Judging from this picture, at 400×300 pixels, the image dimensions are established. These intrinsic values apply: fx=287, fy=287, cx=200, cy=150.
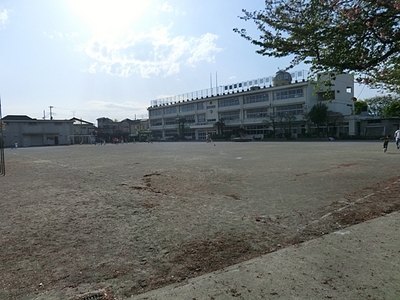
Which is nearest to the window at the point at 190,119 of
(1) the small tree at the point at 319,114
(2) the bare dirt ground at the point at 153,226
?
(1) the small tree at the point at 319,114

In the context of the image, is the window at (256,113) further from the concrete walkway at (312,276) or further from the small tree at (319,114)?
the concrete walkway at (312,276)

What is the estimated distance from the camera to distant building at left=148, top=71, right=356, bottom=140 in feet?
188

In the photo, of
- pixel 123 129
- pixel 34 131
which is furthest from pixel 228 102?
pixel 34 131

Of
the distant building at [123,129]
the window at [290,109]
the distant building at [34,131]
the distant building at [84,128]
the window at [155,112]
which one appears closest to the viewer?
the window at [290,109]

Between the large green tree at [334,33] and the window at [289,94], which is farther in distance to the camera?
the window at [289,94]

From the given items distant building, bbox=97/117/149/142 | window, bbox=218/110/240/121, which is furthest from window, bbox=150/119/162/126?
window, bbox=218/110/240/121

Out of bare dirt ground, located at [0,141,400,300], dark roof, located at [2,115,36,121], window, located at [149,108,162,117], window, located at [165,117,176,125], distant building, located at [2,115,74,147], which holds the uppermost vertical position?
window, located at [149,108,162,117]

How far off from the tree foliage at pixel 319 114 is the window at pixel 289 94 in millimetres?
6716

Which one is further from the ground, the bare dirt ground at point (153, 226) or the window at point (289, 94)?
the window at point (289, 94)

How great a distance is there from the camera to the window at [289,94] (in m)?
59.3

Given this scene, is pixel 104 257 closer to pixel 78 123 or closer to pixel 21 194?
pixel 21 194

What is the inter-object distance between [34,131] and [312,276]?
85669 millimetres

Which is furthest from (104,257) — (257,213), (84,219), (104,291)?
(257,213)

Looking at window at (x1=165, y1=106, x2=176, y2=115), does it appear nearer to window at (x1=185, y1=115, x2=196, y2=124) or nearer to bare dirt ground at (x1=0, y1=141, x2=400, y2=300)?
window at (x1=185, y1=115, x2=196, y2=124)
